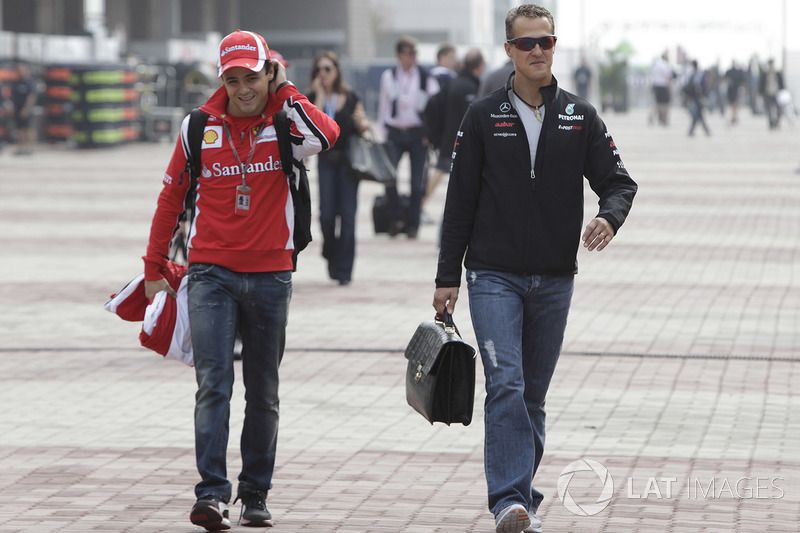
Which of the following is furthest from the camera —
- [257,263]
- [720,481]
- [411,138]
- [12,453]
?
[411,138]

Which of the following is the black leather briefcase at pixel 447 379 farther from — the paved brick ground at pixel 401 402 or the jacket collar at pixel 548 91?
the jacket collar at pixel 548 91

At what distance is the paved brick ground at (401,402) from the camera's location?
5.37 metres

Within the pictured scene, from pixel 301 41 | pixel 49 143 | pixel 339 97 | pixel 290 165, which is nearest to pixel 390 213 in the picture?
pixel 339 97

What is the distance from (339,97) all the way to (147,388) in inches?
162

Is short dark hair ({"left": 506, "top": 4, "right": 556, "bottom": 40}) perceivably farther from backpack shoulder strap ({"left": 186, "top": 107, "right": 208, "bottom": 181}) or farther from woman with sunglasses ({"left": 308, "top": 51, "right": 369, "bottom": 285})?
woman with sunglasses ({"left": 308, "top": 51, "right": 369, "bottom": 285})

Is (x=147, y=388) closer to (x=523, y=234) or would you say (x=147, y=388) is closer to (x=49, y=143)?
(x=523, y=234)

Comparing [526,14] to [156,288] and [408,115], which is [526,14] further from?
Result: [408,115]

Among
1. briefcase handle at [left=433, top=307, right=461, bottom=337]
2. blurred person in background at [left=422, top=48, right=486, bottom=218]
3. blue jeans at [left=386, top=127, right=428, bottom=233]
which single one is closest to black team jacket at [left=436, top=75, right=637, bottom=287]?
briefcase handle at [left=433, top=307, right=461, bottom=337]

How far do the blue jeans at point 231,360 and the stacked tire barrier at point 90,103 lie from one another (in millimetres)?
27865

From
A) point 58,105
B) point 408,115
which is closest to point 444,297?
point 408,115

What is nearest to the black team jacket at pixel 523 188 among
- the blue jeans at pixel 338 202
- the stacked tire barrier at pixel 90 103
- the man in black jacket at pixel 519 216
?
the man in black jacket at pixel 519 216

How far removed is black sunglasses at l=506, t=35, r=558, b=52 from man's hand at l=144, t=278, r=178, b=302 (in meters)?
1.61

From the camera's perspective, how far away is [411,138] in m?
15.0

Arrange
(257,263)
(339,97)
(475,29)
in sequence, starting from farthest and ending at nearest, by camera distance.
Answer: (475,29) < (339,97) < (257,263)
